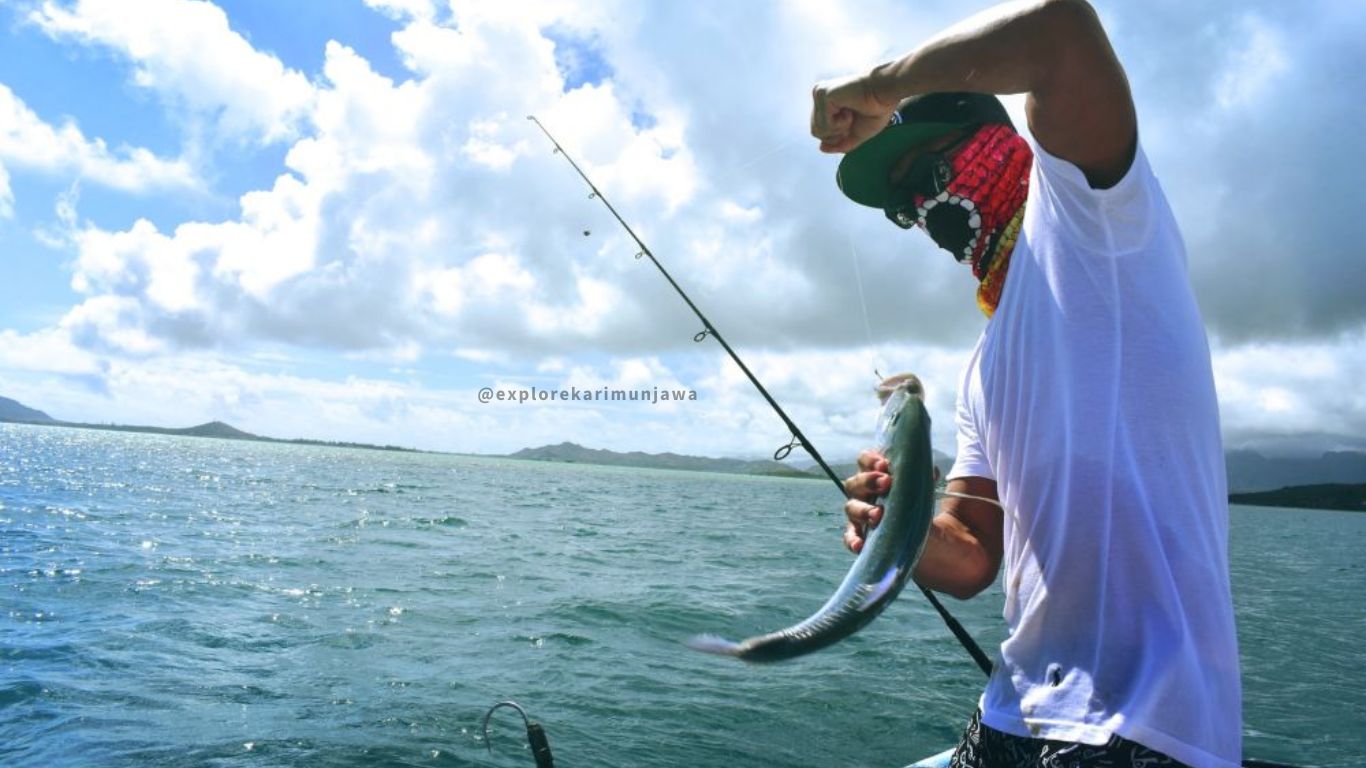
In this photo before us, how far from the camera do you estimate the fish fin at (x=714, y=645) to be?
1753 mm

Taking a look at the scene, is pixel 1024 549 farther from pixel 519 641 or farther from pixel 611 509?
pixel 611 509

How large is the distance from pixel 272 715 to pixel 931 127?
8876 mm

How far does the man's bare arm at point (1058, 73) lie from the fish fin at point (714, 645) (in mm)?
1375

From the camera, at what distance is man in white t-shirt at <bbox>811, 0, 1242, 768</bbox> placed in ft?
5.83

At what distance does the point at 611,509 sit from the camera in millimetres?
43469

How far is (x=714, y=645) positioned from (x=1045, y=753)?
0.91 metres

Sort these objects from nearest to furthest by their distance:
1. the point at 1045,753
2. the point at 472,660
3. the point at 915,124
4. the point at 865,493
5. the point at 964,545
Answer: the point at 1045,753, the point at 865,493, the point at 915,124, the point at 964,545, the point at 472,660

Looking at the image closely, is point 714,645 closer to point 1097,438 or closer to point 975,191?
point 1097,438

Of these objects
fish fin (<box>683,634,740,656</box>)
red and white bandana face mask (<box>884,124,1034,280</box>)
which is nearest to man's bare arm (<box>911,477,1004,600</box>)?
red and white bandana face mask (<box>884,124,1034,280</box>)

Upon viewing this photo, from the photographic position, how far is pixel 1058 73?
178 centimetres

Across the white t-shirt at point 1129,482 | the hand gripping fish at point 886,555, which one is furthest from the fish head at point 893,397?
the white t-shirt at point 1129,482

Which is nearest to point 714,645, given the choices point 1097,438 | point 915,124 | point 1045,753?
point 1045,753

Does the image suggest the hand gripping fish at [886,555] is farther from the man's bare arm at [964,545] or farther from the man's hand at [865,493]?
the man's bare arm at [964,545]

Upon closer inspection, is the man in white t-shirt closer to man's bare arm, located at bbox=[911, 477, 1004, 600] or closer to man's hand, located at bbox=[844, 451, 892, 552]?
man's hand, located at bbox=[844, 451, 892, 552]
